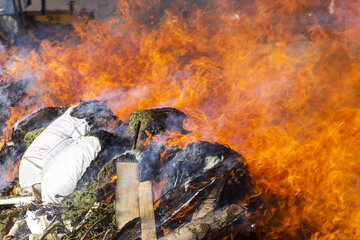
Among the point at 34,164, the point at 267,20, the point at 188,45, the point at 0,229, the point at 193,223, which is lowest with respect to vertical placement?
the point at 0,229

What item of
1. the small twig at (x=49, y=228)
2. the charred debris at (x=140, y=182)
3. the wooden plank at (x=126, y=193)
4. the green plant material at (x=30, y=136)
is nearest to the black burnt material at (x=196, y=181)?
the charred debris at (x=140, y=182)

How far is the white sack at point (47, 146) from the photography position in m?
4.68

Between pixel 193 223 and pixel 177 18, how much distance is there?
297 inches

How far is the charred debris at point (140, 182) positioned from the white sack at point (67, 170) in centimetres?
1

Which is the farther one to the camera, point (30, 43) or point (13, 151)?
point (30, 43)

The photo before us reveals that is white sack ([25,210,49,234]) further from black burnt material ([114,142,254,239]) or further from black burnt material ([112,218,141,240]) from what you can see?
black burnt material ([114,142,254,239])

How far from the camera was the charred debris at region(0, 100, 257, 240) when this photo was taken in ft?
12.0

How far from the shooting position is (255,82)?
5902mm

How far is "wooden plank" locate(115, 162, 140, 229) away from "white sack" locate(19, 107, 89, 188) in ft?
4.41

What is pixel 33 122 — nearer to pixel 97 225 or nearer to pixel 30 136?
pixel 30 136

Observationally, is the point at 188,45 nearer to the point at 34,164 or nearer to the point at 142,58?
the point at 142,58

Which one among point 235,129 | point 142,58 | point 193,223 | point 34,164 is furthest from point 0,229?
point 142,58

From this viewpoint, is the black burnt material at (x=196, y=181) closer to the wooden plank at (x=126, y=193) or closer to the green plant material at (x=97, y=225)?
the wooden plank at (x=126, y=193)

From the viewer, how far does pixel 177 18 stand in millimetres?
9523
